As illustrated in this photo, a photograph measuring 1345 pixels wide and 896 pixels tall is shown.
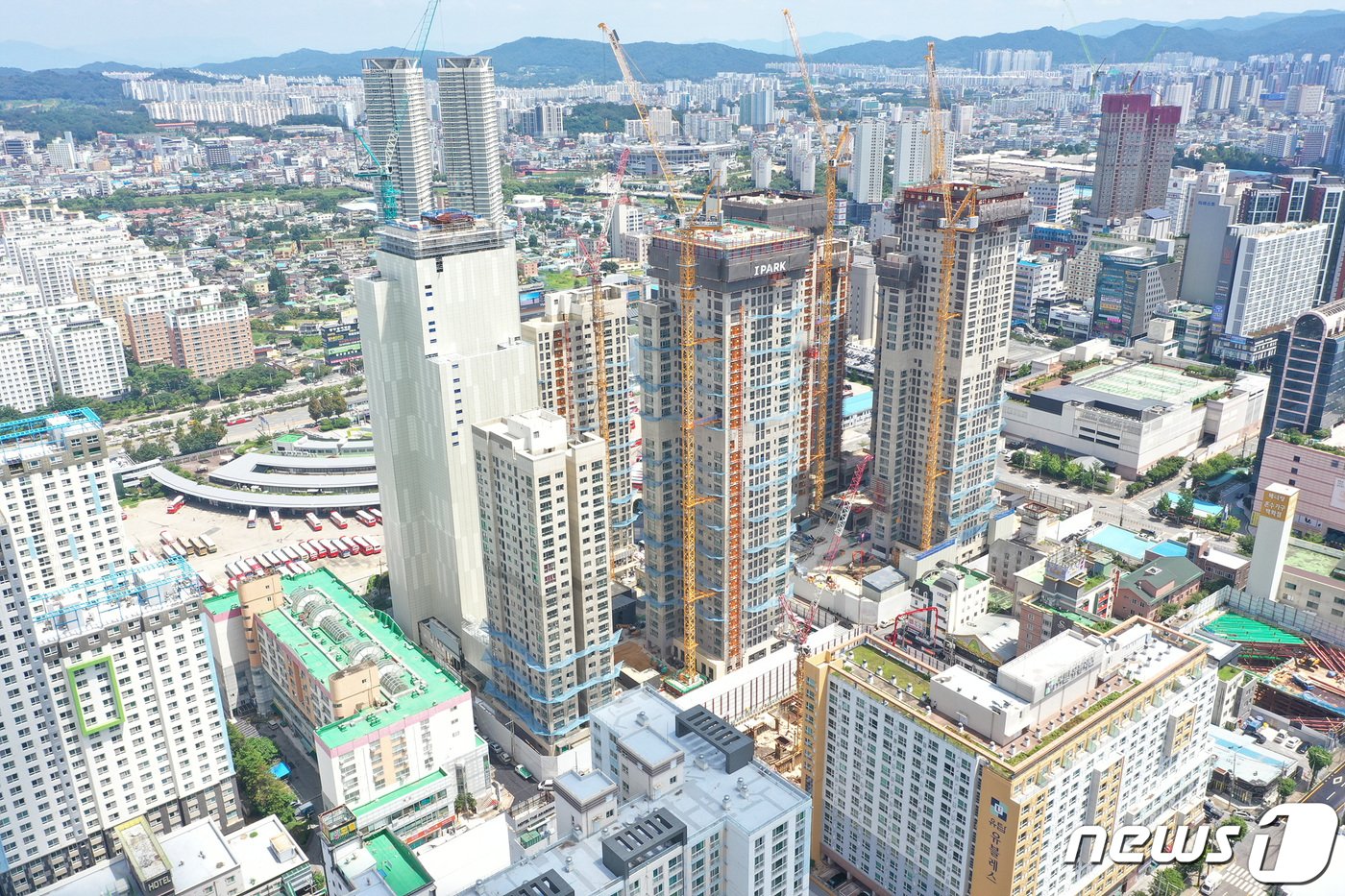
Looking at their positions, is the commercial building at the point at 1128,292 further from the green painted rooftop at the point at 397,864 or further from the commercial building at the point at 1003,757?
the green painted rooftop at the point at 397,864

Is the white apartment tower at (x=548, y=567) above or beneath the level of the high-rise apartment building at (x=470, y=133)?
beneath

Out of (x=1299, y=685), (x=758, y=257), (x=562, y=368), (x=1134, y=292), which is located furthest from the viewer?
(x=1134, y=292)

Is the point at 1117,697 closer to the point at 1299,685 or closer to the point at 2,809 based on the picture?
A: the point at 1299,685

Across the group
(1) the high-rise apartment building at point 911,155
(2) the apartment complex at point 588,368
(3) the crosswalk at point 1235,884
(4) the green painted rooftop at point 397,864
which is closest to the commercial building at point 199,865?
(4) the green painted rooftop at point 397,864

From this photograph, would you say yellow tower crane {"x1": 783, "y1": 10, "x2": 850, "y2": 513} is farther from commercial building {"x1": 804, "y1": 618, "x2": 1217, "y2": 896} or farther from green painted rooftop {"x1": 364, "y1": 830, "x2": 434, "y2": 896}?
green painted rooftop {"x1": 364, "y1": 830, "x2": 434, "y2": 896}

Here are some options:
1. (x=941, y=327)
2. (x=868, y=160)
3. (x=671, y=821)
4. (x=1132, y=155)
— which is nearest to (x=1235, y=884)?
(x=671, y=821)

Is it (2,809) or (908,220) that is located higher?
(908,220)

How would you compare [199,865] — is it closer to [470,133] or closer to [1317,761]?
[1317,761]

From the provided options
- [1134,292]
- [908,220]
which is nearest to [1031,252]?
[1134,292]
